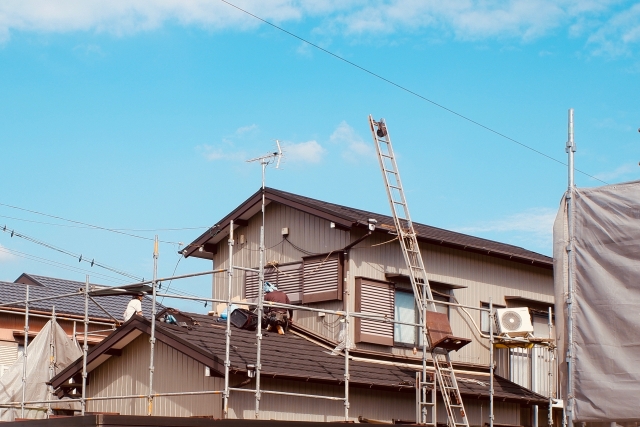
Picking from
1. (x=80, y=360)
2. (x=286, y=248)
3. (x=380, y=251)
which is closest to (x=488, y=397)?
(x=380, y=251)

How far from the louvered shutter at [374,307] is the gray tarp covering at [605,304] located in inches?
226

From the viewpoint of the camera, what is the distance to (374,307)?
18.9 meters

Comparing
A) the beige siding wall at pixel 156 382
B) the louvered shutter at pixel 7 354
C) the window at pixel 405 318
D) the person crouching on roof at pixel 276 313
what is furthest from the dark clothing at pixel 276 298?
the louvered shutter at pixel 7 354

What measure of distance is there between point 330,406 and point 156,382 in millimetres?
3252

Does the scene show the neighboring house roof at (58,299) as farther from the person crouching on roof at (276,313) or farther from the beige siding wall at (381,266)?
the person crouching on roof at (276,313)

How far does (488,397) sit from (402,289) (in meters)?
2.86

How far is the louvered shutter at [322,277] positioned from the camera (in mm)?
18906

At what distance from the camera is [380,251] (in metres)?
19.4

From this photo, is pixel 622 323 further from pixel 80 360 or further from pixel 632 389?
pixel 80 360

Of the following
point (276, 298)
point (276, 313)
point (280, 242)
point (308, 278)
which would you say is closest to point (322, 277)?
point (308, 278)

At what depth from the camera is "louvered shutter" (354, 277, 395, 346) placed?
1859 cm

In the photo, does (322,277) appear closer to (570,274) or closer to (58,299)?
(570,274)

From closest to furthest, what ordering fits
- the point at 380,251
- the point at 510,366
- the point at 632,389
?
the point at 632,389 → the point at 380,251 → the point at 510,366

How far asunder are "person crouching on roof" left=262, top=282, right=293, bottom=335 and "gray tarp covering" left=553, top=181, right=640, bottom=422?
22.5ft
